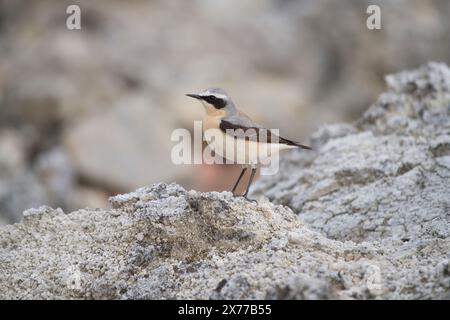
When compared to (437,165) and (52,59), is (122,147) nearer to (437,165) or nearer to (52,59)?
(52,59)

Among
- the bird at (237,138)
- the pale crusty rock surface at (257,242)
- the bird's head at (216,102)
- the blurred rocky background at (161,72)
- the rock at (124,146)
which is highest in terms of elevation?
the blurred rocky background at (161,72)

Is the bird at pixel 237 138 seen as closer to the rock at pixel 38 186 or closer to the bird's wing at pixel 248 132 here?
the bird's wing at pixel 248 132

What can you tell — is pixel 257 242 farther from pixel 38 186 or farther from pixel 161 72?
pixel 161 72

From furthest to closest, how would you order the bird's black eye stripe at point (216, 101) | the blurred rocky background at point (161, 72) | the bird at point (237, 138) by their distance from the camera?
the blurred rocky background at point (161, 72) → the bird's black eye stripe at point (216, 101) → the bird at point (237, 138)

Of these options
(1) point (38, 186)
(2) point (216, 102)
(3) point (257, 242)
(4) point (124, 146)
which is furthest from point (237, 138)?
(4) point (124, 146)

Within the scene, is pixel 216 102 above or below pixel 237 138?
above

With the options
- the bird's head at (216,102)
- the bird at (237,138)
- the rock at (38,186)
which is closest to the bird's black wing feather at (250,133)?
the bird at (237,138)

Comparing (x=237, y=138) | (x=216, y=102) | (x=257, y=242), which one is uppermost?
(x=216, y=102)

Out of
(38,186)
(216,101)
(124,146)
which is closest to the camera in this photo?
(216,101)

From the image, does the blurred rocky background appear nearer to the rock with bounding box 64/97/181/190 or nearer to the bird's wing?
the rock with bounding box 64/97/181/190
